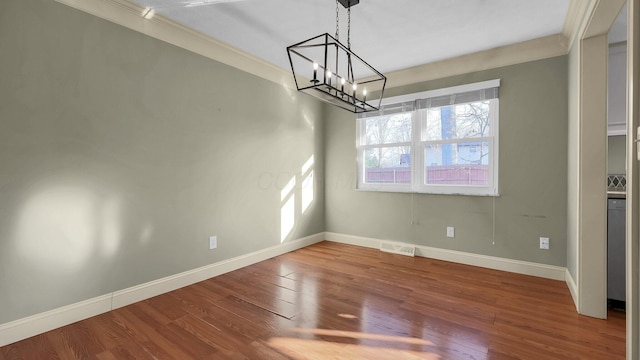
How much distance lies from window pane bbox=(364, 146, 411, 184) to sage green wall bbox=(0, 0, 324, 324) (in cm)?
171

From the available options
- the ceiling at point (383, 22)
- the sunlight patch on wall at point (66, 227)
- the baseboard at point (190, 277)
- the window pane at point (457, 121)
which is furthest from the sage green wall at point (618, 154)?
the sunlight patch on wall at point (66, 227)

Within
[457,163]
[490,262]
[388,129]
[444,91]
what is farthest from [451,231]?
[444,91]

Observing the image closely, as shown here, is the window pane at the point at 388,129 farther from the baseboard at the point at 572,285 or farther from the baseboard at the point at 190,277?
the baseboard at the point at 572,285

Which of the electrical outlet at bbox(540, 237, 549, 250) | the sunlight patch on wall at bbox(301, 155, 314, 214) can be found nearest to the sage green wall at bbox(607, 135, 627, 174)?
the electrical outlet at bbox(540, 237, 549, 250)

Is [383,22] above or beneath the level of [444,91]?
above

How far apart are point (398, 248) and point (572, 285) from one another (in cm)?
183

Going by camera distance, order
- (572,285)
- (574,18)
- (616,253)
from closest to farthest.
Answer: (616,253) → (574,18) → (572,285)

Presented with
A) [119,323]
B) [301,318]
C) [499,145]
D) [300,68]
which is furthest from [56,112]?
[499,145]

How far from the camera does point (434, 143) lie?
376 cm

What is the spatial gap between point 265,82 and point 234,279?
2.41 metres

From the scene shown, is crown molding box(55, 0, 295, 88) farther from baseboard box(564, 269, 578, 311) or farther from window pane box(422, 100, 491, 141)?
baseboard box(564, 269, 578, 311)

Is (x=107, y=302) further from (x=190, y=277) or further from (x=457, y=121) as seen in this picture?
(x=457, y=121)

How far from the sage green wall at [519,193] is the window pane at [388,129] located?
16.8 inches

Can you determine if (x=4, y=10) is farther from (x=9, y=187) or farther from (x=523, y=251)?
(x=523, y=251)
